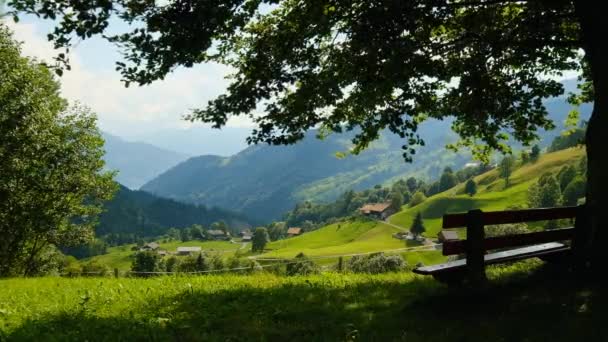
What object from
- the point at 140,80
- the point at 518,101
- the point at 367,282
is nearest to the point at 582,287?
the point at 367,282

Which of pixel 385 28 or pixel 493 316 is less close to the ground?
pixel 385 28

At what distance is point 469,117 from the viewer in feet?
53.0

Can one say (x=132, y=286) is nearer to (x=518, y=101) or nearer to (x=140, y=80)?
(x=140, y=80)

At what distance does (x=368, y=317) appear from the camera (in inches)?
392

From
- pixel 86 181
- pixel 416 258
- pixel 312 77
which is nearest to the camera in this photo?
pixel 312 77

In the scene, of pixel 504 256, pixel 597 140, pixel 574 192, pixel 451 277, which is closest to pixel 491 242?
pixel 451 277

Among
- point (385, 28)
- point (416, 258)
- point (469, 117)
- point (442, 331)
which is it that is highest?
point (385, 28)

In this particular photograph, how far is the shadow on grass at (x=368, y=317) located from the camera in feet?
28.5

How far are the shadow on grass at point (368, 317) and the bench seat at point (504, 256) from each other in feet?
1.81

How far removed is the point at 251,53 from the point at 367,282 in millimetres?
7325

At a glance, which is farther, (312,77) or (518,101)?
(518,101)

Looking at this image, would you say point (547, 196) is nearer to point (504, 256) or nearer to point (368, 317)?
point (504, 256)

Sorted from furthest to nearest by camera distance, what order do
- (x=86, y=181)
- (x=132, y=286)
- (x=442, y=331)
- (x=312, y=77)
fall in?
(x=86, y=181) → (x=132, y=286) → (x=312, y=77) → (x=442, y=331)

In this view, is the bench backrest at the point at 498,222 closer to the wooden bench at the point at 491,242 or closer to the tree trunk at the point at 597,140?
the wooden bench at the point at 491,242
